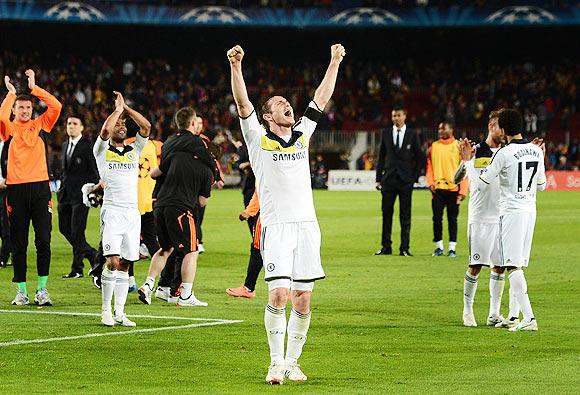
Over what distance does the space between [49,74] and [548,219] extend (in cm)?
3336

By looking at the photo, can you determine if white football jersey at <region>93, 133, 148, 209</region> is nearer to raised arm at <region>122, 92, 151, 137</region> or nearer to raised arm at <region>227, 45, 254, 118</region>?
raised arm at <region>122, 92, 151, 137</region>

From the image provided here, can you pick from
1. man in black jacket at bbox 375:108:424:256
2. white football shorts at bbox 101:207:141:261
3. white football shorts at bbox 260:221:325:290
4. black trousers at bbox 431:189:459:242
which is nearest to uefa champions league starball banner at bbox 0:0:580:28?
man in black jacket at bbox 375:108:424:256

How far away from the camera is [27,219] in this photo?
1368cm

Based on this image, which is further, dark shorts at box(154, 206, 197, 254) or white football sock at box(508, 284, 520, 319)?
dark shorts at box(154, 206, 197, 254)

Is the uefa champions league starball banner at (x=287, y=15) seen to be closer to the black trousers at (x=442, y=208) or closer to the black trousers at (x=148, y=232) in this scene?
the black trousers at (x=442, y=208)

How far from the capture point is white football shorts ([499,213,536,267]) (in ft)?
38.2

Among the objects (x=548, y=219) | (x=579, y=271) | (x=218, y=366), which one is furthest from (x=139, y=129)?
(x=548, y=219)

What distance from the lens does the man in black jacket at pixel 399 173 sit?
2109cm

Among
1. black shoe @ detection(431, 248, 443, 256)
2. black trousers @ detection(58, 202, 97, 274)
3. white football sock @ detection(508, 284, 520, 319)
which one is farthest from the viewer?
black shoe @ detection(431, 248, 443, 256)

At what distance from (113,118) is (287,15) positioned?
1805 inches

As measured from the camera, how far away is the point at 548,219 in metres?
29.1

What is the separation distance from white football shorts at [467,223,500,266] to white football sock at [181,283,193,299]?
11.3 ft

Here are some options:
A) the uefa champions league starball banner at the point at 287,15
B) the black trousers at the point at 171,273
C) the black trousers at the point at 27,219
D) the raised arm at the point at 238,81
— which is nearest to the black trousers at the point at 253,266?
the black trousers at the point at 171,273

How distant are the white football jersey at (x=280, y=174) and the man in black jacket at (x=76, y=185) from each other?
817 cm
